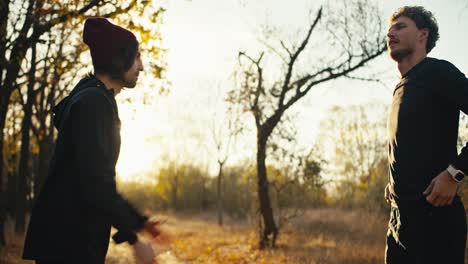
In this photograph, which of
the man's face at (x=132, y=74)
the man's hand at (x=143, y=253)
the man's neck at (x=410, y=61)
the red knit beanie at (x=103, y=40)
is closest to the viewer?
the man's hand at (x=143, y=253)

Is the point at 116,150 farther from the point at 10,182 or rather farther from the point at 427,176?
the point at 10,182

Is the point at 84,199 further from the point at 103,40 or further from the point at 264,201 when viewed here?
the point at 264,201

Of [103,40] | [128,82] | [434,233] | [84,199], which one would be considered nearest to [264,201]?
[434,233]

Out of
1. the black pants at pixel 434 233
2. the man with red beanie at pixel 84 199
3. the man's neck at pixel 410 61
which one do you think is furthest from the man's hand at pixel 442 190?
the man with red beanie at pixel 84 199

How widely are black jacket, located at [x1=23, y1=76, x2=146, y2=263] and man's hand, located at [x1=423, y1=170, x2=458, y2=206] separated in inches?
68.5

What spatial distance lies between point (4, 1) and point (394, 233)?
25.5 ft

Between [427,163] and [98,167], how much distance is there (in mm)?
2053

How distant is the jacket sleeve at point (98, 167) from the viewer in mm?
2064

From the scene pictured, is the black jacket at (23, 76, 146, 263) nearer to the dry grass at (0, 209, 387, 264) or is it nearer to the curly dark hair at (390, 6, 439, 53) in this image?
the curly dark hair at (390, 6, 439, 53)

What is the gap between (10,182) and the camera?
19.7 m

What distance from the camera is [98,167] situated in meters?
2.09

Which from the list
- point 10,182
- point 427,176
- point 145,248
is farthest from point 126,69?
point 10,182

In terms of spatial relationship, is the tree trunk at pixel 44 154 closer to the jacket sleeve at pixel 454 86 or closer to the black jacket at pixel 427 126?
the black jacket at pixel 427 126

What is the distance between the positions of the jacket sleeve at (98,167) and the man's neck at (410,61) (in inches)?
86.4
